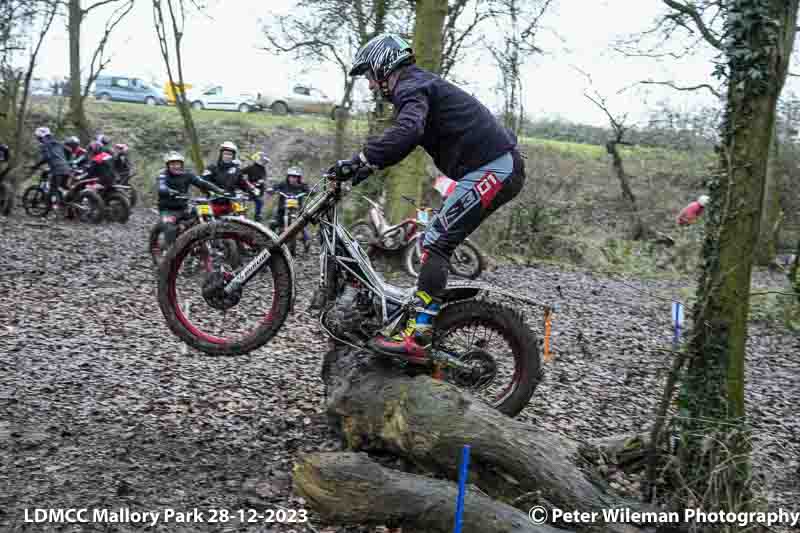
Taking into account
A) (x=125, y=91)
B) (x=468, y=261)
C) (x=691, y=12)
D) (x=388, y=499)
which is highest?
(x=691, y=12)

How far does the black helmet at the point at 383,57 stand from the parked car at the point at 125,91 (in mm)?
32751

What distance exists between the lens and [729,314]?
13.3 feet

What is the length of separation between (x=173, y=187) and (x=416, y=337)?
7.72m

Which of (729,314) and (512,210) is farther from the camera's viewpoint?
(512,210)

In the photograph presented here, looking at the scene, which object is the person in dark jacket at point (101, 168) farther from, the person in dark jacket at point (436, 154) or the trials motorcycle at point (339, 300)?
the person in dark jacket at point (436, 154)

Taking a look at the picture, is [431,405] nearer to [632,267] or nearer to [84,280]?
[84,280]

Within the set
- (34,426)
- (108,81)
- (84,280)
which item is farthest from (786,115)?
(108,81)

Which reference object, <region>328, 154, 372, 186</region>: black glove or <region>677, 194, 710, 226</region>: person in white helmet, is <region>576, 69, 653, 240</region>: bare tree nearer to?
<region>677, 194, 710, 226</region>: person in white helmet

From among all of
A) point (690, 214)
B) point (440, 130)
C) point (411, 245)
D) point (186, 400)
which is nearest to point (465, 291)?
point (440, 130)

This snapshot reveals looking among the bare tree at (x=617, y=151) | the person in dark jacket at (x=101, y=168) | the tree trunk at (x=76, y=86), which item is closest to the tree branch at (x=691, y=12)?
the bare tree at (x=617, y=151)

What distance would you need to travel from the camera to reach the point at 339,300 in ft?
15.3

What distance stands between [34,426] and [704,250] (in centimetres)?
420

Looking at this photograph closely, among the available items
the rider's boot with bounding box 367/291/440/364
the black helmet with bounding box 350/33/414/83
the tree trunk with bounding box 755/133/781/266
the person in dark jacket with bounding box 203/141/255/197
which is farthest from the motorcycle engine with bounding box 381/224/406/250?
the tree trunk with bounding box 755/133/781/266

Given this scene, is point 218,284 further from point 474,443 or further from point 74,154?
point 74,154
